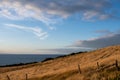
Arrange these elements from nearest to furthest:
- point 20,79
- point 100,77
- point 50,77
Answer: point 100,77, point 50,77, point 20,79

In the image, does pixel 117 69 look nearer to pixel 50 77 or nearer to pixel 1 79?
pixel 50 77

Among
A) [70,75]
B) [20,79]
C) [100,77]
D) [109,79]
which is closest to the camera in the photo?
[109,79]

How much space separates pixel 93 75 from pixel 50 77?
12.6 meters

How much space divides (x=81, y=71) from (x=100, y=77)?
31.9 ft

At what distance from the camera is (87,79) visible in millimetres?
45844

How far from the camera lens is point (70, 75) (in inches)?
2078

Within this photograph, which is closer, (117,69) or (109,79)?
(109,79)

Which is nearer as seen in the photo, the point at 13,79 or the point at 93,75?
the point at 93,75

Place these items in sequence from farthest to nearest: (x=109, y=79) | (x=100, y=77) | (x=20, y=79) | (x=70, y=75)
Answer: (x=20, y=79) < (x=70, y=75) < (x=100, y=77) < (x=109, y=79)

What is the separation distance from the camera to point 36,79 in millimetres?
58531

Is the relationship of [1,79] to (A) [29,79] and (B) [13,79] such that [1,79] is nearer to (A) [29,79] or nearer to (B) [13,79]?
(B) [13,79]

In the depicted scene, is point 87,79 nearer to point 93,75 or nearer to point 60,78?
point 93,75

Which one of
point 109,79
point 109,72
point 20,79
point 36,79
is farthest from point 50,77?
point 109,79

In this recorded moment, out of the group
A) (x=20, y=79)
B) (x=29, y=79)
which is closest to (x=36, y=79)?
(x=29, y=79)
